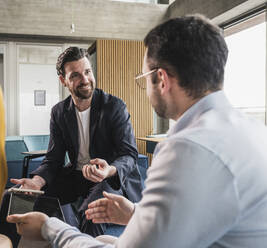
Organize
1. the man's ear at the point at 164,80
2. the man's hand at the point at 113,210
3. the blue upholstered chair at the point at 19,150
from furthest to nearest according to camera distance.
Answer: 1. the blue upholstered chair at the point at 19,150
2. the man's hand at the point at 113,210
3. the man's ear at the point at 164,80

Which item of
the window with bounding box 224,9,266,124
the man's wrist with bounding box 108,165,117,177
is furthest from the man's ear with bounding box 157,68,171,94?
the window with bounding box 224,9,266,124

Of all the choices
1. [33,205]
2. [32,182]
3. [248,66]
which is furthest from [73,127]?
[248,66]

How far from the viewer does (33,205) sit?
1.27 metres

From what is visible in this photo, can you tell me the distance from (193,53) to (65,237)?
0.68 meters

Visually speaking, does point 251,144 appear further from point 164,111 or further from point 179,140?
point 164,111

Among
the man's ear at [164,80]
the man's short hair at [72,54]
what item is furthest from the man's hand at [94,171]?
the man's short hair at [72,54]

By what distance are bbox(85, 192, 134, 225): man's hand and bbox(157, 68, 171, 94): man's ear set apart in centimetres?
49

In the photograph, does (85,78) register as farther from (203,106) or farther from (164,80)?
(203,106)

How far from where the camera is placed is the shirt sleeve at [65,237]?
88 cm

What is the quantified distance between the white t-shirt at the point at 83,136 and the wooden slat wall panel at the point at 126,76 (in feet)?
13.8

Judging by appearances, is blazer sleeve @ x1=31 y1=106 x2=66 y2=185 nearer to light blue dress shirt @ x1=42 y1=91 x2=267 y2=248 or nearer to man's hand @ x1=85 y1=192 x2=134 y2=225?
man's hand @ x1=85 y1=192 x2=134 y2=225

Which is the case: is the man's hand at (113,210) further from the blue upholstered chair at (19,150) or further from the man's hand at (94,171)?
the blue upholstered chair at (19,150)

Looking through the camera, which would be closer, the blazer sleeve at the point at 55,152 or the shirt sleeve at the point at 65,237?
the shirt sleeve at the point at 65,237

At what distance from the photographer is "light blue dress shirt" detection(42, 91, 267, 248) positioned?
630mm
